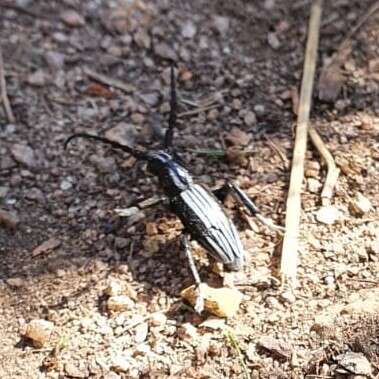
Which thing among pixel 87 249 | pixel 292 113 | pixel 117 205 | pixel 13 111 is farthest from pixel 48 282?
pixel 292 113

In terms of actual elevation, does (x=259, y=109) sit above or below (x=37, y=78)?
above

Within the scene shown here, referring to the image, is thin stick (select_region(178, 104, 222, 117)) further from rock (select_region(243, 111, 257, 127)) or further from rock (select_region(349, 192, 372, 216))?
rock (select_region(349, 192, 372, 216))

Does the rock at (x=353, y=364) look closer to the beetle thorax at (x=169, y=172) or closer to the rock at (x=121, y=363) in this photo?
the rock at (x=121, y=363)

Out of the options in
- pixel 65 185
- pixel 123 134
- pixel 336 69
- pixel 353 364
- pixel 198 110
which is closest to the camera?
pixel 353 364

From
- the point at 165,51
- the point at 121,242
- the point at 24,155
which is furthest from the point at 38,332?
the point at 165,51

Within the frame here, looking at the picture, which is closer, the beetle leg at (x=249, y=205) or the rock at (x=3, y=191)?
the beetle leg at (x=249, y=205)

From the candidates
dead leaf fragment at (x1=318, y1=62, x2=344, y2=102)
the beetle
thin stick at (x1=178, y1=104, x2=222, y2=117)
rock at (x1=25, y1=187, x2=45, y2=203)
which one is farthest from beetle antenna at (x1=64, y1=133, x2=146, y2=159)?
dead leaf fragment at (x1=318, y1=62, x2=344, y2=102)

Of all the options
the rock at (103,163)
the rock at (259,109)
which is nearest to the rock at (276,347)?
the rock at (103,163)

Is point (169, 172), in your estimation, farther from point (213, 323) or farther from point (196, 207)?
point (213, 323)

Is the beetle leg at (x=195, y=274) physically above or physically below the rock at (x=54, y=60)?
below
